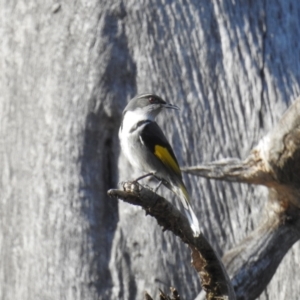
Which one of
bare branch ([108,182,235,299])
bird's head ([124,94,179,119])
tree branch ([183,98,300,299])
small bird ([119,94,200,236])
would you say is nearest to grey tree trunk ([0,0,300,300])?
tree branch ([183,98,300,299])

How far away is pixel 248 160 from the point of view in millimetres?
5383

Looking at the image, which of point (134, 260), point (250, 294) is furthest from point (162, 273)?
point (250, 294)

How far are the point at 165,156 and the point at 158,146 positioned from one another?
0.06 m

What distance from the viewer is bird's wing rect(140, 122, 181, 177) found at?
15.7 feet

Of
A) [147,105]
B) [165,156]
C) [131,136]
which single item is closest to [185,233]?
[165,156]

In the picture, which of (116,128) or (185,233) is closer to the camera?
(185,233)

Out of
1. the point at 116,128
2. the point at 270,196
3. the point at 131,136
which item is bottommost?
the point at 270,196

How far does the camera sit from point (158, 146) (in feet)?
15.7

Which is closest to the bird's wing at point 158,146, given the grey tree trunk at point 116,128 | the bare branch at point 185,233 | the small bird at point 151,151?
the small bird at point 151,151

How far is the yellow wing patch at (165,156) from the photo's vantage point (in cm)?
478

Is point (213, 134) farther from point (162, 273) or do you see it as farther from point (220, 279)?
point (220, 279)

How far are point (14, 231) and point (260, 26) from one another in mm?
2023

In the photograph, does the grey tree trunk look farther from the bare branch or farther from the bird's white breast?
the bare branch

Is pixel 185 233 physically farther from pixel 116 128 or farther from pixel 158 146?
pixel 116 128
